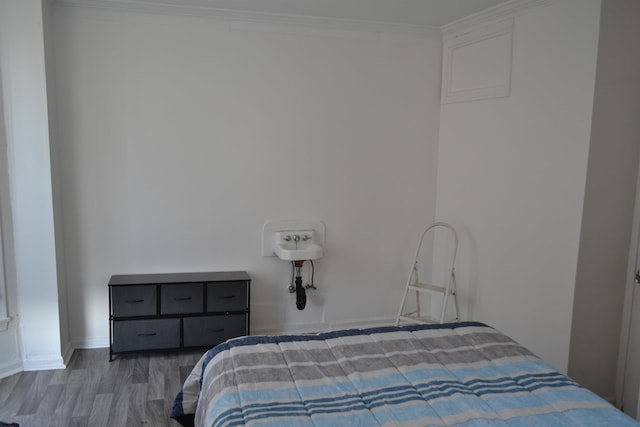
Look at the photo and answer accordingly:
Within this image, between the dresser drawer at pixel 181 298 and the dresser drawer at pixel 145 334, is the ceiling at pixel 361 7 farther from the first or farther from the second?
the dresser drawer at pixel 145 334

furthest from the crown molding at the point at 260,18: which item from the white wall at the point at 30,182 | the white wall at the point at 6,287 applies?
the white wall at the point at 6,287

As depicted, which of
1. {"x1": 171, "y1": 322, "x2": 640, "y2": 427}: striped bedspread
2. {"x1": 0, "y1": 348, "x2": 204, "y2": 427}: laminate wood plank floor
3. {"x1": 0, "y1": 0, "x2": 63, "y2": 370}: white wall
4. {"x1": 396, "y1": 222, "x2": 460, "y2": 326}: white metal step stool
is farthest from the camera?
{"x1": 396, "y1": 222, "x2": 460, "y2": 326}: white metal step stool

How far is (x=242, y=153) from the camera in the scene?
3.84 metres

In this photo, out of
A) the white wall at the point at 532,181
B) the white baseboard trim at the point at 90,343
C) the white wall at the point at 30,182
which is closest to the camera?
the white wall at the point at 532,181

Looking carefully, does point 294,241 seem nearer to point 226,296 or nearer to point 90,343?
point 226,296

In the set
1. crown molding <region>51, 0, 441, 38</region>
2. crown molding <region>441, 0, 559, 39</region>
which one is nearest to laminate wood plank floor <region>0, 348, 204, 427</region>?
crown molding <region>51, 0, 441, 38</region>

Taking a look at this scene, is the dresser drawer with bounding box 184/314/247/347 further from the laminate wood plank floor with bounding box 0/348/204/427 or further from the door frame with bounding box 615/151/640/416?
the door frame with bounding box 615/151/640/416

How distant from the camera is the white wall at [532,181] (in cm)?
292

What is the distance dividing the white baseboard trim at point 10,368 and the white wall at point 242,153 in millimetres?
462

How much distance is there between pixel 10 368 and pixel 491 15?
4094 mm

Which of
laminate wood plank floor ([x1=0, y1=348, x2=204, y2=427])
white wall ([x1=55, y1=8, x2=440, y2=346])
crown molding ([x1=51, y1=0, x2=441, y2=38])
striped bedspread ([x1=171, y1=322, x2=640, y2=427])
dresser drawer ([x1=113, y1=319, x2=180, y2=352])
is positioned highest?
crown molding ([x1=51, y1=0, x2=441, y2=38])

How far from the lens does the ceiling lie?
11.2ft

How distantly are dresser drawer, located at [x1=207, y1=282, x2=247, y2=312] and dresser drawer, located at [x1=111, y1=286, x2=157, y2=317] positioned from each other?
1.29 feet

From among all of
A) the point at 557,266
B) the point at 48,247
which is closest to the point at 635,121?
the point at 557,266
